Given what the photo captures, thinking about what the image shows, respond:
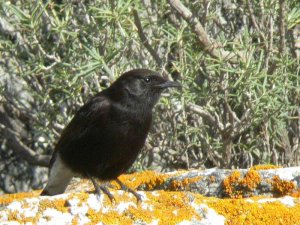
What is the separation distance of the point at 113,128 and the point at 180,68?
4.16 ft

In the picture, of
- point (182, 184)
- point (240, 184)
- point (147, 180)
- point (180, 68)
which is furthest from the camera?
point (180, 68)

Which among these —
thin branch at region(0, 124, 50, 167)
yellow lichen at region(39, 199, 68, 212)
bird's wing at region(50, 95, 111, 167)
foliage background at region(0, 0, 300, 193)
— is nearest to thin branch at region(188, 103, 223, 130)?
foliage background at region(0, 0, 300, 193)

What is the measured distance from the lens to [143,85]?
19.1ft

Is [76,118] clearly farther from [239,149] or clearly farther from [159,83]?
[239,149]

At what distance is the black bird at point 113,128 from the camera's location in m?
5.49

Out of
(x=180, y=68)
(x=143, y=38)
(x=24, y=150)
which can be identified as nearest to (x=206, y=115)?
(x=180, y=68)


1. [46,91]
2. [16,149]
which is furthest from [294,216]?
[16,149]

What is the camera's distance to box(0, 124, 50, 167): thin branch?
26.2 feet

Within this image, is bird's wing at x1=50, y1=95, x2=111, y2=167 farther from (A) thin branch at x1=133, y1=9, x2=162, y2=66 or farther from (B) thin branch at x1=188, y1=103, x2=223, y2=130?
(B) thin branch at x1=188, y1=103, x2=223, y2=130

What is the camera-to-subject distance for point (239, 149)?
735 cm

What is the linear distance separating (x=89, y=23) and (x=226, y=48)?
4.14 feet

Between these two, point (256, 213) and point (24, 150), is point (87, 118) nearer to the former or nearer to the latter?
point (256, 213)

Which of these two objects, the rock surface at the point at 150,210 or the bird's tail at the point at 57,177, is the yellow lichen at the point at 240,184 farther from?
the bird's tail at the point at 57,177

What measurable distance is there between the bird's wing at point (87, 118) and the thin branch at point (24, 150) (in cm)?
202
